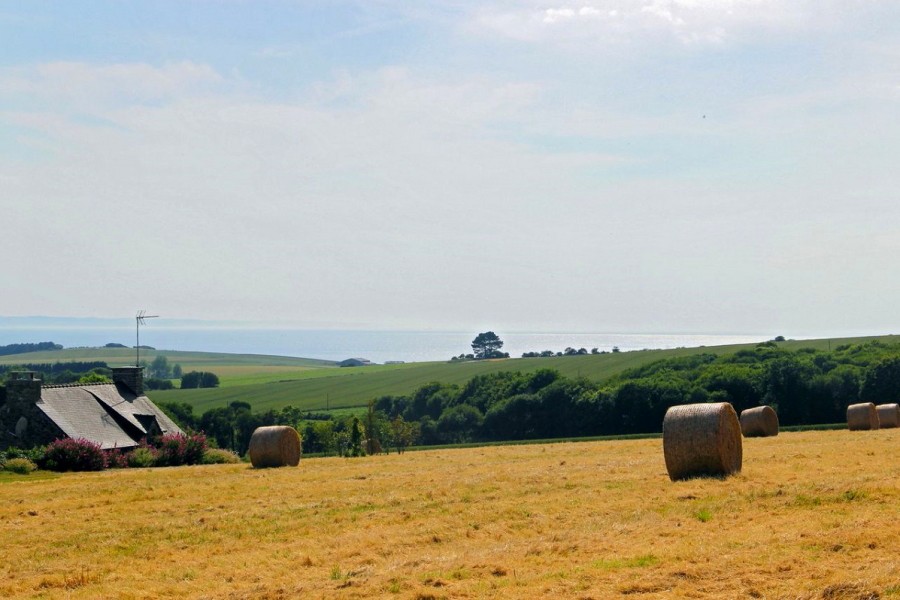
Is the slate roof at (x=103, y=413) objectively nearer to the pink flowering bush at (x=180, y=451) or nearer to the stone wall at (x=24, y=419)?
the stone wall at (x=24, y=419)

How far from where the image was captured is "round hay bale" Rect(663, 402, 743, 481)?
2117 cm

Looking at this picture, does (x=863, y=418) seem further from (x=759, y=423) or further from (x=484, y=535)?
(x=484, y=535)

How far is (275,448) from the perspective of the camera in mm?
33781

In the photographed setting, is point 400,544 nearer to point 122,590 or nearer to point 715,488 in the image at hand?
point 122,590

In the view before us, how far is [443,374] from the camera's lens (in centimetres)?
13850

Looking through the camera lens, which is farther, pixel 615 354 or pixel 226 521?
pixel 615 354

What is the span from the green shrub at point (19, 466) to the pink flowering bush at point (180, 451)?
717cm

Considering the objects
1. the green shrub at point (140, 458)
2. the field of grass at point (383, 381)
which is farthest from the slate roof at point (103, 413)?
the field of grass at point (383, 381)

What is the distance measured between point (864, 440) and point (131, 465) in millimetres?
30263

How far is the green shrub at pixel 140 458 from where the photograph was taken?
135 ft

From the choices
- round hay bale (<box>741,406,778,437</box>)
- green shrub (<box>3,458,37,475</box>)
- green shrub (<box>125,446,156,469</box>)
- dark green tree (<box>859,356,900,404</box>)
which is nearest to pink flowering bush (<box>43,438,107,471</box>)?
green shrub (<box>3,458,37,475</box>)

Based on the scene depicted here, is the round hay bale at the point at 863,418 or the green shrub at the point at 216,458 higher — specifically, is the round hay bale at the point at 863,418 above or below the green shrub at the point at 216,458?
above

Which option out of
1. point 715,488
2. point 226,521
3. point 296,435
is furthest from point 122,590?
point 296,435

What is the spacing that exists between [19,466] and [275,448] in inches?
409
